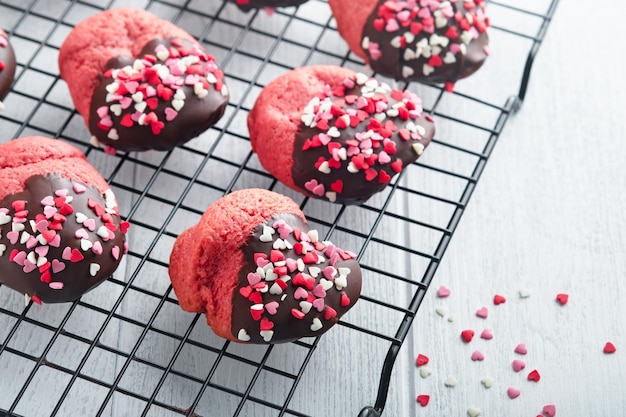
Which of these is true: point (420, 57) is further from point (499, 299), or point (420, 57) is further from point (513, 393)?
point (513, 393)

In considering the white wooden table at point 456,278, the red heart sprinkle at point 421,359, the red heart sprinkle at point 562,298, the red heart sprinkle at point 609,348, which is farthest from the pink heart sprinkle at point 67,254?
the red heart sprinkle at point 609,348

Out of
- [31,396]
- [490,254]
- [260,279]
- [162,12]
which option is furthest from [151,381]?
[162,12]

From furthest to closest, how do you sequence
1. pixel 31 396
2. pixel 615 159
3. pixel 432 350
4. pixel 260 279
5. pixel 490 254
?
pixel 615 159
pixel 490 254
pixel 432 350
pixel 31 396
pixel 260 279

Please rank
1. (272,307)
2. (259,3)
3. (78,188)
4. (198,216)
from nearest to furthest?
(272,307) → (78,188) → (198,216) → (259,3)

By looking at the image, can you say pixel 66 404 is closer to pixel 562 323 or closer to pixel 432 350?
pixel 432 350

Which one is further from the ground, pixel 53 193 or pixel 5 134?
pixel 53 193

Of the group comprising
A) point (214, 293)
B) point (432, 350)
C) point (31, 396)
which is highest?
point (214, 293)

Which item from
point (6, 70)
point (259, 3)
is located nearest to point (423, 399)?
point (259, 3)
